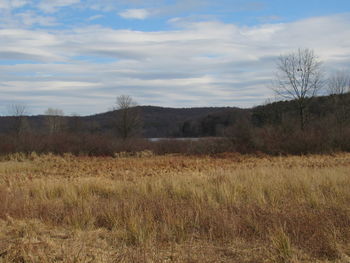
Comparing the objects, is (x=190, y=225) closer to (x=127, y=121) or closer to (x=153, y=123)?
(x=127, y=121)

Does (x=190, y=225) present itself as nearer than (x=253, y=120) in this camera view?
Yes

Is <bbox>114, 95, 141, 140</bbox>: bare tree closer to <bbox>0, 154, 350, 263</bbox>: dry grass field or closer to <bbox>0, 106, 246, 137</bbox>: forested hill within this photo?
<bbox>0, 106, 246, 137</bbox>: forested hill

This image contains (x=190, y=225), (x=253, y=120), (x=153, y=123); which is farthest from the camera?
(x=153, y=123)

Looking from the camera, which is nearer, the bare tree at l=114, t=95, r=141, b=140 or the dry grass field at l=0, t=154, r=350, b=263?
the dry grass field at l=0, t=154, r=350, b=263

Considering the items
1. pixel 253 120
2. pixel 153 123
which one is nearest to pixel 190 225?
pixel 253 120

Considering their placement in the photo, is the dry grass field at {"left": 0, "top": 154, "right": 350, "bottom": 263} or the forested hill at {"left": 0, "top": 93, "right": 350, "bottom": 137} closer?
the dry grass field at {"left": 0, "top": 154, "right": 350, "bottom": 263}

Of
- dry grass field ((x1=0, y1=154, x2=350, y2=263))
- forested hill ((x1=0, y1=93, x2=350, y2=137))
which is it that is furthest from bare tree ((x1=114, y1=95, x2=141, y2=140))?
dry grass field ((x1=0, y1=154, x2=350, y2=263))

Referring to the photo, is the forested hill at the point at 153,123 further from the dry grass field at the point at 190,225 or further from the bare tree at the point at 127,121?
the dry grass field at the point at 190,225

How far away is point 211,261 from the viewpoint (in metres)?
5.71

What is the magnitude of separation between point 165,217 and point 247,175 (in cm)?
657

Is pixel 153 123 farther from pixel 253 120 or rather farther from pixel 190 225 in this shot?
pixel 190 225

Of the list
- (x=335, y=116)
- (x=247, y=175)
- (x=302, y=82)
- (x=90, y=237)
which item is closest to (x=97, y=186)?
(x=247, y=175)

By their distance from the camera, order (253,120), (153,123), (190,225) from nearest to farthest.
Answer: (190,225)
(253,120)
(153,123)

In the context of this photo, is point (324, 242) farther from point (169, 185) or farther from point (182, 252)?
point (169, 185)
